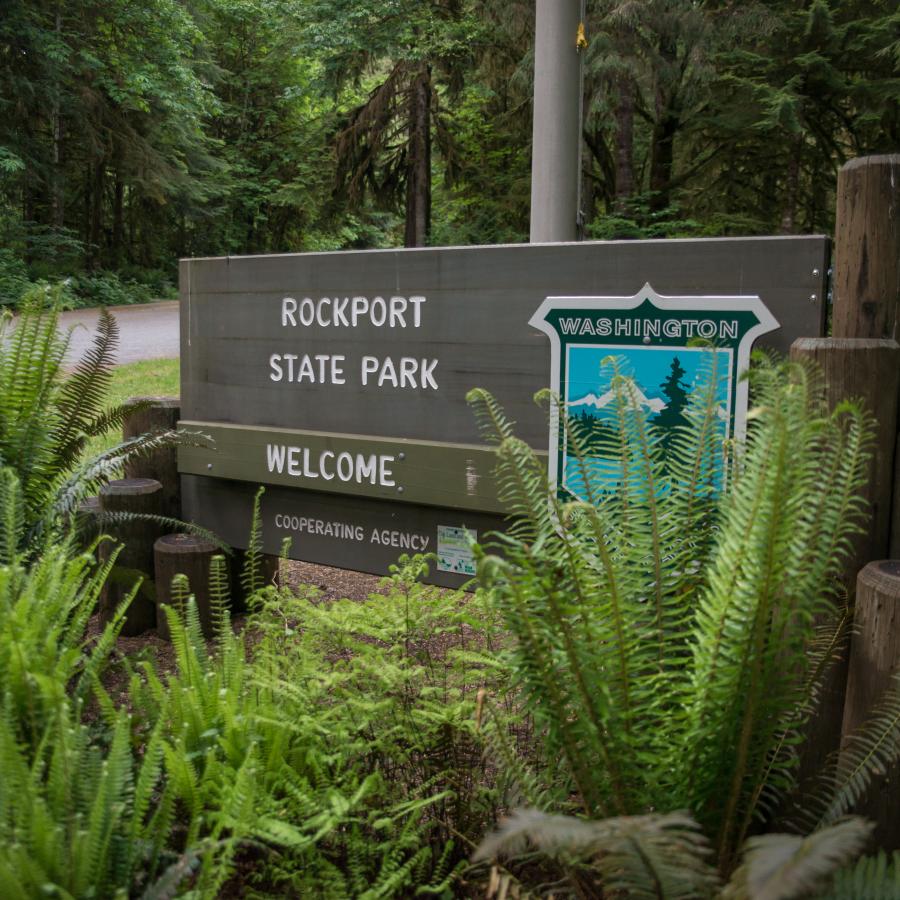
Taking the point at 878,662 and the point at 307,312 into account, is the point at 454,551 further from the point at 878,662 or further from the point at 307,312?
the point at 878,662

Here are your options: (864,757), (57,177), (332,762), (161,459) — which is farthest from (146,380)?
(57,177)

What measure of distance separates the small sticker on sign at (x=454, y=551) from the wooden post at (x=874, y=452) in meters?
1.72

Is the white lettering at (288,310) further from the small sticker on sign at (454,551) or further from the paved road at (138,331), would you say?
the paved road at (138,331)

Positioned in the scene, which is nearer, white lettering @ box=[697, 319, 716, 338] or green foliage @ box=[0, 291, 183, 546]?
white lettering @ box=[697, 319, 716, 338]

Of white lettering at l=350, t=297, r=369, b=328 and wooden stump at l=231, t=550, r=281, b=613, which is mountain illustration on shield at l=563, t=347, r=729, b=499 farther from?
wooden stump at l=231, t=550, r=281, b=613

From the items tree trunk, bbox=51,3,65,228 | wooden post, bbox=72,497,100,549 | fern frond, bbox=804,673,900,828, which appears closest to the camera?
fern frond, bbox=804,673,900,828

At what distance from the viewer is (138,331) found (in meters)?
17.4

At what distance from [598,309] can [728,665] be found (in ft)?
5.84

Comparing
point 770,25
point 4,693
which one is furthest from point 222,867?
point 770,25

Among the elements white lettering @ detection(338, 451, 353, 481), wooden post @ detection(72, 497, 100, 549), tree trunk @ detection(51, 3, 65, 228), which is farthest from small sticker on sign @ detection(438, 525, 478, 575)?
tree trunk @ detection(51, 3, 65, 228)

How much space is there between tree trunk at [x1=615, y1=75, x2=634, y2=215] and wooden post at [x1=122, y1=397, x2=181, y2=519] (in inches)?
337

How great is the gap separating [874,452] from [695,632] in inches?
28.1

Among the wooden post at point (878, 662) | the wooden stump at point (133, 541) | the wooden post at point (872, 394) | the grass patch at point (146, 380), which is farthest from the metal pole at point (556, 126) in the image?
the grass patch at point (146, 380)

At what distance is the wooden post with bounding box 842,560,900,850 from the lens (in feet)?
6.51
